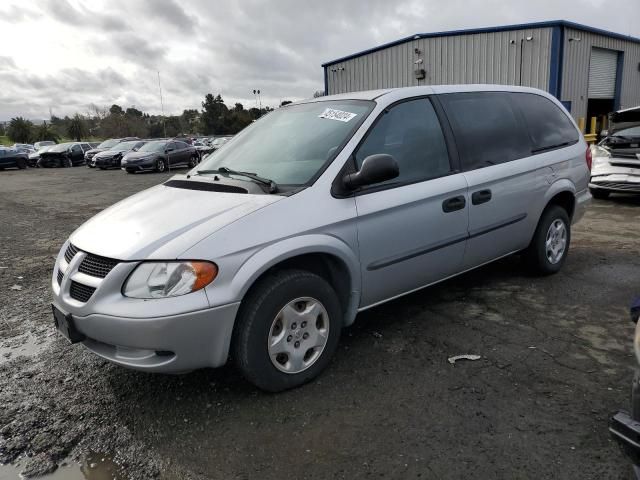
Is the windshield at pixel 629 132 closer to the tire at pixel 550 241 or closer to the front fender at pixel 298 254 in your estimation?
the tire at pixel 550 241

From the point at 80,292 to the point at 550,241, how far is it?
3.99 m

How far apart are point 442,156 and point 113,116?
223 feet

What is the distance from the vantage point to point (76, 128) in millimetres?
57688

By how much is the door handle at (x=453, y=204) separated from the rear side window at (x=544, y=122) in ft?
4.03

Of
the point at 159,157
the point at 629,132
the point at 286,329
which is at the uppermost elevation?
the point at 629,132

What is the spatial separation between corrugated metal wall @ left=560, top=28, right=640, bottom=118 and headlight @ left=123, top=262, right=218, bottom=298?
1797 centimetres

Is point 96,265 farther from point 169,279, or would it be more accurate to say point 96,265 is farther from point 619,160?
point 619,160

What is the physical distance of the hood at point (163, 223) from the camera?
8.70 feet

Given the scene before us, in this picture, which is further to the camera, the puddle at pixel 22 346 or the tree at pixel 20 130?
the tree at pixel 20 130

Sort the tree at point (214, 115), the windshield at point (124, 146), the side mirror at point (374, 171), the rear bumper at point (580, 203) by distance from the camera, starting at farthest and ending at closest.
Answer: the tree at point (214, 115) → the windshield at point (124, 146) → the rear bumper at point (580, 203) → the side mirror at point (374, 171)

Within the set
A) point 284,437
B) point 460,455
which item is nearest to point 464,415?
point 460,455

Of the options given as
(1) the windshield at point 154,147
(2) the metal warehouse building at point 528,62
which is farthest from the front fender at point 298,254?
(1) the windshield at point 154,147

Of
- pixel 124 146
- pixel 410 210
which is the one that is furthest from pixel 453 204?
pixel 124 146

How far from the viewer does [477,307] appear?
418cm
